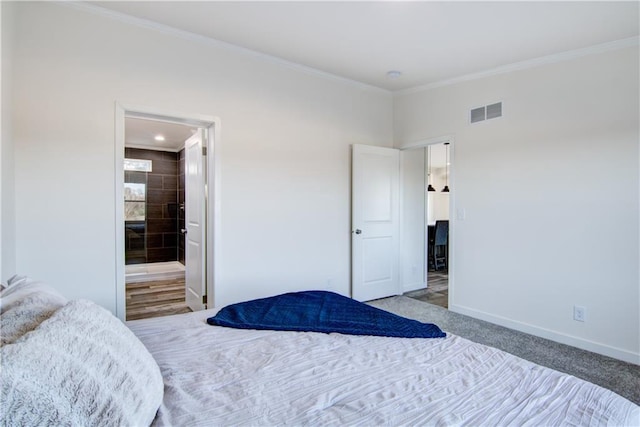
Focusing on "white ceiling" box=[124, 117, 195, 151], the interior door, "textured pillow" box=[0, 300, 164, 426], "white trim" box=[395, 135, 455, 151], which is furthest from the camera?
"white ceiling" box=[124, 117, 195, 151]

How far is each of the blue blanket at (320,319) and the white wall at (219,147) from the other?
131 cm

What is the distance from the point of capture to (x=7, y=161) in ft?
7.25

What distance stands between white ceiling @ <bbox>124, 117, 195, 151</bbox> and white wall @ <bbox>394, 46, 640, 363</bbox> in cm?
361

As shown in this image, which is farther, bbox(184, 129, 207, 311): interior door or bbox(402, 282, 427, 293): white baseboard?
bbox(402, 282, 427, 293): white baseboard

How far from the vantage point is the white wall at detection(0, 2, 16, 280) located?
81.7 inches

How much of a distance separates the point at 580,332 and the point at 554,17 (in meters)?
2.55

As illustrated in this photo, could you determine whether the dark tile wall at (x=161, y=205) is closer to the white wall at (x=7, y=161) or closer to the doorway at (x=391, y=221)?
the doorway at (x=391, y=221)

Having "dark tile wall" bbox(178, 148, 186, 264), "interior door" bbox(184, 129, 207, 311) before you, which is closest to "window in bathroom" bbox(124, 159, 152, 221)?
"dark tile wall" bbox(178, 148, 186, 264)

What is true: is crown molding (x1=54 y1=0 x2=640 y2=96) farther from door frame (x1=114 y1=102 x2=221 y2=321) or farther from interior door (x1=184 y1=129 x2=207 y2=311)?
interior door (x1=184 y1=129 x2=207 y2=311)

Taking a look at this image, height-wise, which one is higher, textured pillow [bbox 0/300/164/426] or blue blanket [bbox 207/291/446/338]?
textured pillow [bbox 0/300/164/426]

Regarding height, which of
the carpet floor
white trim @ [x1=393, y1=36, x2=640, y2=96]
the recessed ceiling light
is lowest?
the carpet floor

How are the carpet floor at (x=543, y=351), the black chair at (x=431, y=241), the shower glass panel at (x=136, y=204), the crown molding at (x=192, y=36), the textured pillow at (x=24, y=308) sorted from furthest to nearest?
the black chair at (x=431, y=241) → the shower glass panel at (x=136, y=204) → the crown molding at (x=192, y=36) → the carpet floor at (x=543, y=351) → the textured pillow at (x=24, y=308)

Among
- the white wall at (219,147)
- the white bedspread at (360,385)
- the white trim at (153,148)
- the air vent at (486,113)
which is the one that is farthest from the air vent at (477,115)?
the white trim at (153,148)

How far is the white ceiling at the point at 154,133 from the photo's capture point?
500cm
